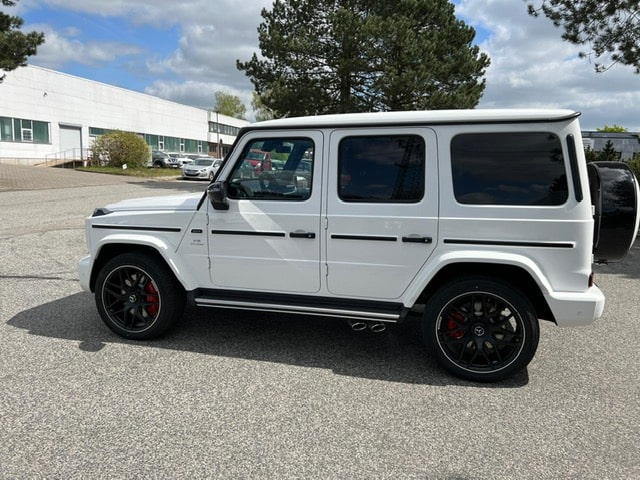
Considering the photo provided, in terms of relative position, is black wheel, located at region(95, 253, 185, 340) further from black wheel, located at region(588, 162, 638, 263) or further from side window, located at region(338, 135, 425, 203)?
black wheel, located at region(588, 162, 638, 263)

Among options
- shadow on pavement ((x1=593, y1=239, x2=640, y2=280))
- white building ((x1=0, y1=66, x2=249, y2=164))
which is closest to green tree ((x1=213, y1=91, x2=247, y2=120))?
white building ((x1=0, y1=66, x2=249, y2=164))

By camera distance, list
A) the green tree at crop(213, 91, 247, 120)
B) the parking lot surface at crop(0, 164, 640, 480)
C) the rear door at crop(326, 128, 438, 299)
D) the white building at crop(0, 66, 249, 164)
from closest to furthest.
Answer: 1. the parking lot surface at crop(0, 164, 640, 480)
2. the rear door at crop(326, 128, 438, 299)
3. the white building at crop(0, 66, 249, 164)
4. the green tree at crop(213, 91, 247, 120)

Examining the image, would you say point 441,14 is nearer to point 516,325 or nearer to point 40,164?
point 516,325

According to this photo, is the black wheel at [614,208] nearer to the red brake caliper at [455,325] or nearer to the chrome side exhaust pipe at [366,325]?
the red brake caliper at [455,325]

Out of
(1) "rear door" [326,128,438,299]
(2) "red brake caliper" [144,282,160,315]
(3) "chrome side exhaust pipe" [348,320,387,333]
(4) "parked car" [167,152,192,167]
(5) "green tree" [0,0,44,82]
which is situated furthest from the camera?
(4) "parked car" [167,152,192,167]

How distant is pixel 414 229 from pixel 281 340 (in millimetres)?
1656

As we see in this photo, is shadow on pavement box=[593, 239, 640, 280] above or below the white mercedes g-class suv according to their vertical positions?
below

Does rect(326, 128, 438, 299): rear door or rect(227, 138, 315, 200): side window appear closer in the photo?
rect(326, 128, 438, 299): rear door

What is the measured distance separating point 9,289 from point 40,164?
3850cm

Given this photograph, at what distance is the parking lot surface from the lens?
2629 millimetres

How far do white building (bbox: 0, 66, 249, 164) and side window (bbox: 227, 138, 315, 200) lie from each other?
92.5ft

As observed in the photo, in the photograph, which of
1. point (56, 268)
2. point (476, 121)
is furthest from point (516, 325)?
point (56, 268)

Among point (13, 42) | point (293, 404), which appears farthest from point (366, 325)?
point (13, 42)

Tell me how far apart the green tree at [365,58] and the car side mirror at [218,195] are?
15.2m
